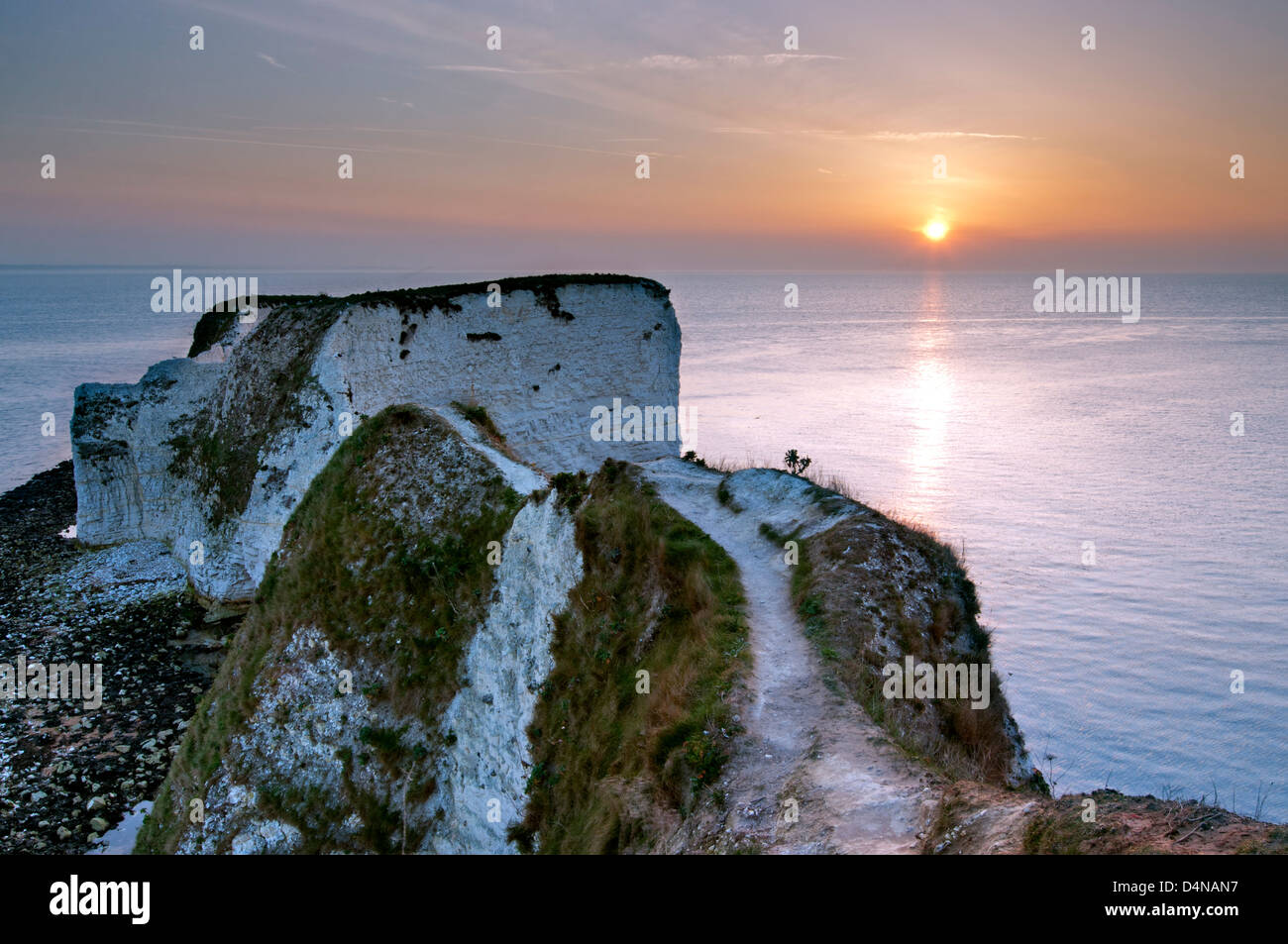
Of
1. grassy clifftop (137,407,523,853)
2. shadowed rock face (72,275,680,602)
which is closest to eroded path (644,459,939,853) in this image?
grassy clifftop (137,407,523,853)

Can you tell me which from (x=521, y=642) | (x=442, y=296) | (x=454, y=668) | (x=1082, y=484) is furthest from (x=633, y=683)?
(x=1082, y=484)

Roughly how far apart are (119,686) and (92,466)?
15.4m

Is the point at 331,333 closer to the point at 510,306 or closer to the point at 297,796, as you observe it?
the point at 510,306

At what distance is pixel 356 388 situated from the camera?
1073 inches

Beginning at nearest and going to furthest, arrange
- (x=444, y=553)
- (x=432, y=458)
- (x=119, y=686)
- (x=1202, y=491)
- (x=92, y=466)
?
(x=444, y=553) → (x=432, y=458) → (x=119, y=686) → (x=92, y=466) → (x=1202, y=491)

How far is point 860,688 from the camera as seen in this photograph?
1236 cm

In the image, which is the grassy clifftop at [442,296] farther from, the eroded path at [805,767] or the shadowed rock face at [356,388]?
the eroded path at [805,767]

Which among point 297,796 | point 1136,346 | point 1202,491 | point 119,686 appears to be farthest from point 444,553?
point 1136,346

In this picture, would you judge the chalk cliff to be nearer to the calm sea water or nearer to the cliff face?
the cliff face

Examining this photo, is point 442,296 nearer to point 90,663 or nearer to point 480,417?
point 480,417

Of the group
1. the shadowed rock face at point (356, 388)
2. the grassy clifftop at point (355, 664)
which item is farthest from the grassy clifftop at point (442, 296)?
the grassy clifftop at point (355, 664)

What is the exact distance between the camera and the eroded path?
9242 millimetres

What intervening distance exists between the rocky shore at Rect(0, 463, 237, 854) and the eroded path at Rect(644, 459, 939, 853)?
17738mm

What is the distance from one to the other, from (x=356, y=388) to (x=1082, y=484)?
39964 mm
